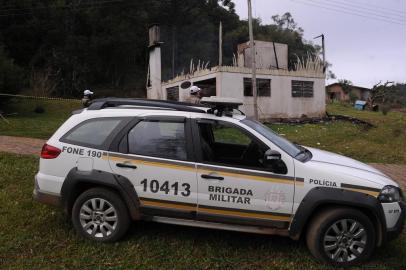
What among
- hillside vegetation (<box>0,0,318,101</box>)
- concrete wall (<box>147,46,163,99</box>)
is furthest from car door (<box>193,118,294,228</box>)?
hillside vegetation (<box>0,0,318,101</box>)

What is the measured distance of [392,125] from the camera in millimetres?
19375

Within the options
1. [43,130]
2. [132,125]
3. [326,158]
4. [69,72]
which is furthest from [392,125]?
[69,72]

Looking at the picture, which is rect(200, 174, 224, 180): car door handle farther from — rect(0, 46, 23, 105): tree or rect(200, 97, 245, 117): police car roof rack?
rect(0, 46, 23, 105): tree

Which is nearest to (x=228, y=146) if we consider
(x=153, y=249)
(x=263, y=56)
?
(x=153, y=249)

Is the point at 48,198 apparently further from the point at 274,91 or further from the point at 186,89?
the point at 186,89

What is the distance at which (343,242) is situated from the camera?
450 cm

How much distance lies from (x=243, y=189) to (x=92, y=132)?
1.84 m

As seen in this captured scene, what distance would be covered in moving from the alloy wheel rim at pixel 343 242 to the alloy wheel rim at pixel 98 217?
7.53 feet

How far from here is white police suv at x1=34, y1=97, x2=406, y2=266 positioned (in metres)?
4.47

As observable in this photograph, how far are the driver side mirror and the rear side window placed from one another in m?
1.71

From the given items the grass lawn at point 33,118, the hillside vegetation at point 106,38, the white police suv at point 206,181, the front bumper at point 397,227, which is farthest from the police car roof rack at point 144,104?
the hillside vegetation at point 106,38

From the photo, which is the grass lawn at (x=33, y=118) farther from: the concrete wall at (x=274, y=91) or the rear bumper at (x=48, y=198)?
the rear bumper at (x=48, y=198)

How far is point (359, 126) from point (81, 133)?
56.6ft

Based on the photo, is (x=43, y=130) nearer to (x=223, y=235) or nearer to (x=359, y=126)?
(x=223, y=235)
